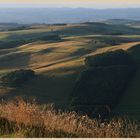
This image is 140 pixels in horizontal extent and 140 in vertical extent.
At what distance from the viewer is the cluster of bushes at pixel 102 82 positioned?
83.9 m

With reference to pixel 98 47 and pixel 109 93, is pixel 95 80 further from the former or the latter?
pixel 98 47

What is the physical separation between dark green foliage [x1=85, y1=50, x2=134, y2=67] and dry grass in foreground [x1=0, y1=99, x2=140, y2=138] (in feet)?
310

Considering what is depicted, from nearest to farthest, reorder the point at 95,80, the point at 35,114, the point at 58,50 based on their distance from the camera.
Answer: the point at 35,114 < the point at 95,80 < the point at 58,50

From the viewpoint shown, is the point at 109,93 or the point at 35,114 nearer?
the point at 35,114

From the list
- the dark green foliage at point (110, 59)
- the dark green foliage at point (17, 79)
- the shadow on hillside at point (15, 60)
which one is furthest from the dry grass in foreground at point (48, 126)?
the shadow on hillside at point (15, 60)

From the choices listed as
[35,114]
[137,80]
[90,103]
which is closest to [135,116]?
[90,103]

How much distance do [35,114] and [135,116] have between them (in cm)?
5913

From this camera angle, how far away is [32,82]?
3858 inches

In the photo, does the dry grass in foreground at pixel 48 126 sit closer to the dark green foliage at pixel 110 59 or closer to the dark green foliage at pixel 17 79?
the dark green foliage at pixel 17 79

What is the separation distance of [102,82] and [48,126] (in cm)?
8760

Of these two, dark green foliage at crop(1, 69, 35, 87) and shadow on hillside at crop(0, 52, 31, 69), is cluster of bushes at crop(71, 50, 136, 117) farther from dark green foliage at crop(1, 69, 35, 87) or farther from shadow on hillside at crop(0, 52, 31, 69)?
shadow on hillside at crop(0, 52, 31, 69)

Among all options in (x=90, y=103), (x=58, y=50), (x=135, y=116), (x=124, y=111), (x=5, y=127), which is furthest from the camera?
(x=58, y=50)

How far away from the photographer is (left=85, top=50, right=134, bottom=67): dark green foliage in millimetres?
108225

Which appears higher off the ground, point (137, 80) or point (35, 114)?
point (35, 114)
